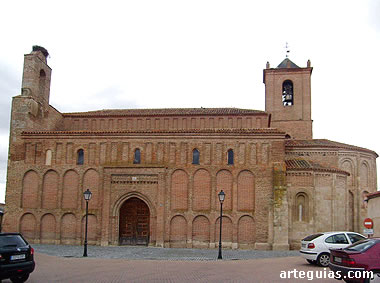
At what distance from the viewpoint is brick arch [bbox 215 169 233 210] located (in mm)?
28031

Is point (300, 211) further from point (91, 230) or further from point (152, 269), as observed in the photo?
point (152, 269)

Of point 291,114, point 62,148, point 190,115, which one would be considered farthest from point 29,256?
point 291,114

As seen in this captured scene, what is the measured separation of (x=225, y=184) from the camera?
28.3 metres

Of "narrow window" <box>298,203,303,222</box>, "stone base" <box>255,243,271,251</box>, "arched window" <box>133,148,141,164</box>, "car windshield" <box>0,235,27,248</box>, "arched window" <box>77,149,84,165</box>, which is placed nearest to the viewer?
"car windshield" <box>0,235,27,248</box>

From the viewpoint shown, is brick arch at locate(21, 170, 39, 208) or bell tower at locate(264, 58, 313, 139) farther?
bell tower at locate(264, 58, 313, 139)

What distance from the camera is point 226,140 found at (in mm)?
28766

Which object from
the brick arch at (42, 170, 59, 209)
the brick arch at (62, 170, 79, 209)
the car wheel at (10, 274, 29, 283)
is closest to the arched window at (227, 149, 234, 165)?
the brick arch at (62, 170, 79, 209)

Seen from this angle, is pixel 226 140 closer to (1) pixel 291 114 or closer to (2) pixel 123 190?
(2) pixel 123 190

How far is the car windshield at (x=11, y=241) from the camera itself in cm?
1232

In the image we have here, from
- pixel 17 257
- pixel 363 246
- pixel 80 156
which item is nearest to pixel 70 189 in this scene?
pixel 80 156

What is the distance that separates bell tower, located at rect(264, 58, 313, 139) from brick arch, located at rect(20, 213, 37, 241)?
24.1 meters

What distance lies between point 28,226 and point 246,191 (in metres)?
15.7

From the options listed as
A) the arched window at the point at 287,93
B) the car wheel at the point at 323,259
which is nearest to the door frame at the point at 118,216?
the car wheel at the point at 323,259

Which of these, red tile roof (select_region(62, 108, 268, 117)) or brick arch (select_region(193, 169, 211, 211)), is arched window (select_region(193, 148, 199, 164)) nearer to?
brick arch (select_region(193, 169, 211, 211))
